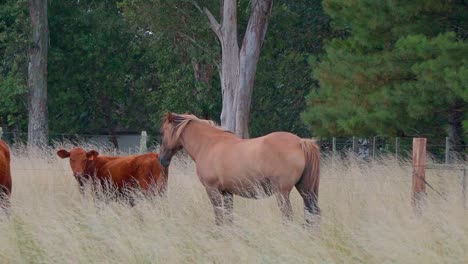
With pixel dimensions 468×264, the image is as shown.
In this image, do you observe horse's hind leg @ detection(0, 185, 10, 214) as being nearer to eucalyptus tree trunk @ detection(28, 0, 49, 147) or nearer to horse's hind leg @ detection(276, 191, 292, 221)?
horse's hind leg @ detection(276, 191, 292, 221)

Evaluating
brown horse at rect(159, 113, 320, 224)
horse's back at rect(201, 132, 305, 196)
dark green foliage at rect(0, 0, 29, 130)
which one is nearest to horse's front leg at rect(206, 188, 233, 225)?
brown horse at rect(159, 113, 320, 224)

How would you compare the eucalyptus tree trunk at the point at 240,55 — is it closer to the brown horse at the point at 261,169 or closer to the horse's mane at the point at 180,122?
the horse's mane at the point at 180,122

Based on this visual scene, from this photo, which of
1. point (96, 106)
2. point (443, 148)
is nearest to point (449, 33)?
point (443, 148)

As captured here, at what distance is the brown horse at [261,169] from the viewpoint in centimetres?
1237

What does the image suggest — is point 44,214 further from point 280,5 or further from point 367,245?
point 280,5

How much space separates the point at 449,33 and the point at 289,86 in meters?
20.2

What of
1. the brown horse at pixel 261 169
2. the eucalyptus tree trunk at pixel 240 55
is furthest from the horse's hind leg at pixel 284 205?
the eucalyptus tree trunk at pixel 240 55

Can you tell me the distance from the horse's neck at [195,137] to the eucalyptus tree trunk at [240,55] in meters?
13.1

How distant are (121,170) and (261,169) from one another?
3179mm

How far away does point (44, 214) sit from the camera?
12.1 m

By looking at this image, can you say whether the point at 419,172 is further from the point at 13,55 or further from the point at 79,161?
the point at 13,55

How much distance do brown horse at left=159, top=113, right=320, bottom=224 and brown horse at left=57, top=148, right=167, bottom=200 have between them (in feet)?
4.95

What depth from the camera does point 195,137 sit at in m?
13.6

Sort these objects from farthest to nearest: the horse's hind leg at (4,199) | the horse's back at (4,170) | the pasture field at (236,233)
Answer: the horse's back at (4,170) → the horse's hind leg at (4,199) → the pasture field at (236,233)
